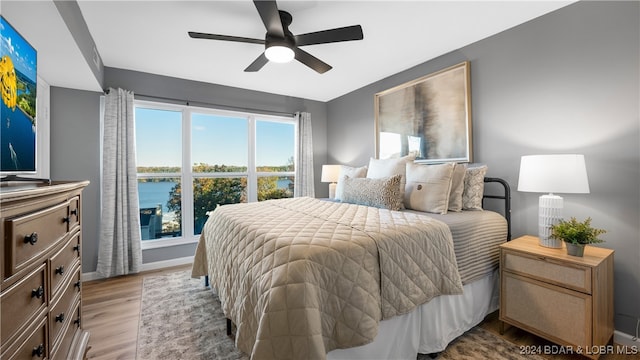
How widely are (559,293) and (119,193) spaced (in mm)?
4126

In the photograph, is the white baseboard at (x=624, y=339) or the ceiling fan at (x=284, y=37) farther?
the ceiling fan at (x=284, y=37)

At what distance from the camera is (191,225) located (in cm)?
374

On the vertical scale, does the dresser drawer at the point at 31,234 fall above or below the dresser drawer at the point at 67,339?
above

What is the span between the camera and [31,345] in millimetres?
918

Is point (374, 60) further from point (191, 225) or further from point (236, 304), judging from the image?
point (191, 225)

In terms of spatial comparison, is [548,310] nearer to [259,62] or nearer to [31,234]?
[31,234]

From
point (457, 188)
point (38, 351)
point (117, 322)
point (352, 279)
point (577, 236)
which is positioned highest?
point (457, 188)

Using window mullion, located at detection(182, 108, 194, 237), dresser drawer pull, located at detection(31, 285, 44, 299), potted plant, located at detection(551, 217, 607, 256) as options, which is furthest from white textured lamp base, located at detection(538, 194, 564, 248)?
window mullion, located at detection(182, 108, 194, 237)

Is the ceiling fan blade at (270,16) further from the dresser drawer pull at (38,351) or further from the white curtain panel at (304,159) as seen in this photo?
the white curtain panel at (304,159)

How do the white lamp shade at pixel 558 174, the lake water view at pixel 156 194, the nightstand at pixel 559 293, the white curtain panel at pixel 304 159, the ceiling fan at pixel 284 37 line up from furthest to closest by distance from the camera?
the white curtain panel at pixel 304 159 → the lake water view at pixel 156 194 → the ceiling fan at pixel 284 37 → the white lamp shade at pixel 558 174 → the nightstand at pixel 559 293

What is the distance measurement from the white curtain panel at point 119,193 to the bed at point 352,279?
1700mm

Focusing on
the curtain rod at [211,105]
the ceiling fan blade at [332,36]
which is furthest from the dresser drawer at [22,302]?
→ the curtain rod at [211,105]

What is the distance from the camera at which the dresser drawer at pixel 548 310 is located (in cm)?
158

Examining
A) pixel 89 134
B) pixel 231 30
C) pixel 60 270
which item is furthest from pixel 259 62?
pixel 89 134
